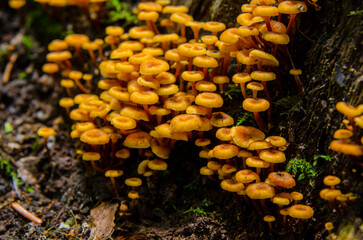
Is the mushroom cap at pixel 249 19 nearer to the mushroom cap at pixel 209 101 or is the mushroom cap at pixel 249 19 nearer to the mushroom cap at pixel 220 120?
the mushroom cap at pixel 209 101

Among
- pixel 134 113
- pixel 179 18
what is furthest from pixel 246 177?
pixel 179 18

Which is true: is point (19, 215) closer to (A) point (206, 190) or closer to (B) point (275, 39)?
(A) point (206, 190)

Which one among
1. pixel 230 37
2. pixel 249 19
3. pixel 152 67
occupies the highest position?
pixel 249 19

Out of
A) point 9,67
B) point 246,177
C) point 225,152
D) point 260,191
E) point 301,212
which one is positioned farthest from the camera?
point 9,67

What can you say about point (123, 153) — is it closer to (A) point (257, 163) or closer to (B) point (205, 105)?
(B) point (205, 105)

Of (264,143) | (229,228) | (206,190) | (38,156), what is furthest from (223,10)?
(38,156)

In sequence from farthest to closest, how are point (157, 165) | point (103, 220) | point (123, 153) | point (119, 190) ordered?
point (119, 190), point (123, 153), point (103, 220), point (157, 165)

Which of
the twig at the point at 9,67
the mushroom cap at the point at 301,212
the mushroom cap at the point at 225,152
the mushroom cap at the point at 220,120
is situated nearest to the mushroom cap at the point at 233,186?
the mushroom cap at the point at 225,152
